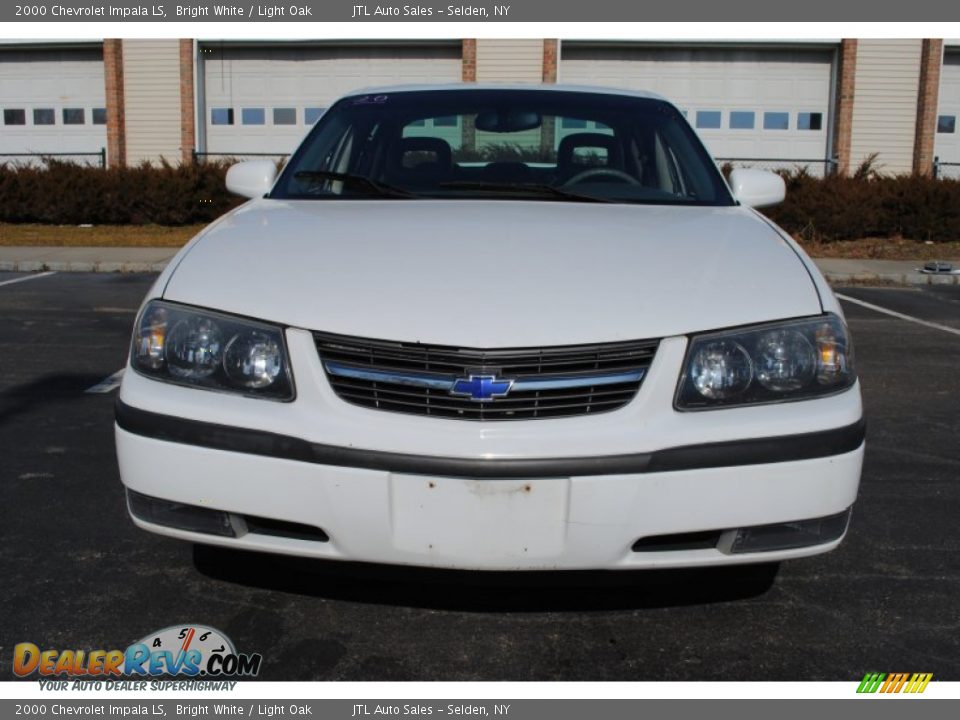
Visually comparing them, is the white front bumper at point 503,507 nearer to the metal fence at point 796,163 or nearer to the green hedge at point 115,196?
the green hedge at point 115,196

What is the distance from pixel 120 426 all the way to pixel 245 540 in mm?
463

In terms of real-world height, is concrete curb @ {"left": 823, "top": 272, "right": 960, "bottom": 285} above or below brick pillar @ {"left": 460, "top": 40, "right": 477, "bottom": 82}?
below

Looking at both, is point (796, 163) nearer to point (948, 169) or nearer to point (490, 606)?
point (948, 169)

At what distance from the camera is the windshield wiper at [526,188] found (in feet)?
11.4

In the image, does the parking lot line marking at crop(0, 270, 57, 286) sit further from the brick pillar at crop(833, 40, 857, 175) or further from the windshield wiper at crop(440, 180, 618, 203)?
the brick pillar at crop(833, 40, 857, 175)

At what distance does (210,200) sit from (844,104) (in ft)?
41.1

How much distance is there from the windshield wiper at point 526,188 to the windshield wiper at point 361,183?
0.19 metres

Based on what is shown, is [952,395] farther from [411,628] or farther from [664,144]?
[411,628]

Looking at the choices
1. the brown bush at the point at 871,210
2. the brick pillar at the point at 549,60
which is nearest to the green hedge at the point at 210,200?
the brown bush at the point at 871,210

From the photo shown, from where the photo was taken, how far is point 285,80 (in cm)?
2103

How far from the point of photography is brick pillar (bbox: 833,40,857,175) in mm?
20188

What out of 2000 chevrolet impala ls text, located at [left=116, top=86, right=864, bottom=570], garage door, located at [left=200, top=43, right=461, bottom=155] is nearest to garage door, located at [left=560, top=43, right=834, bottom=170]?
garage door, located at [left=200, top=43, right=461, bottom=155]

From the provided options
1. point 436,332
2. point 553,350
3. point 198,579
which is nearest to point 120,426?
point 198,579

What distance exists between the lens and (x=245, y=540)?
2.54 m
